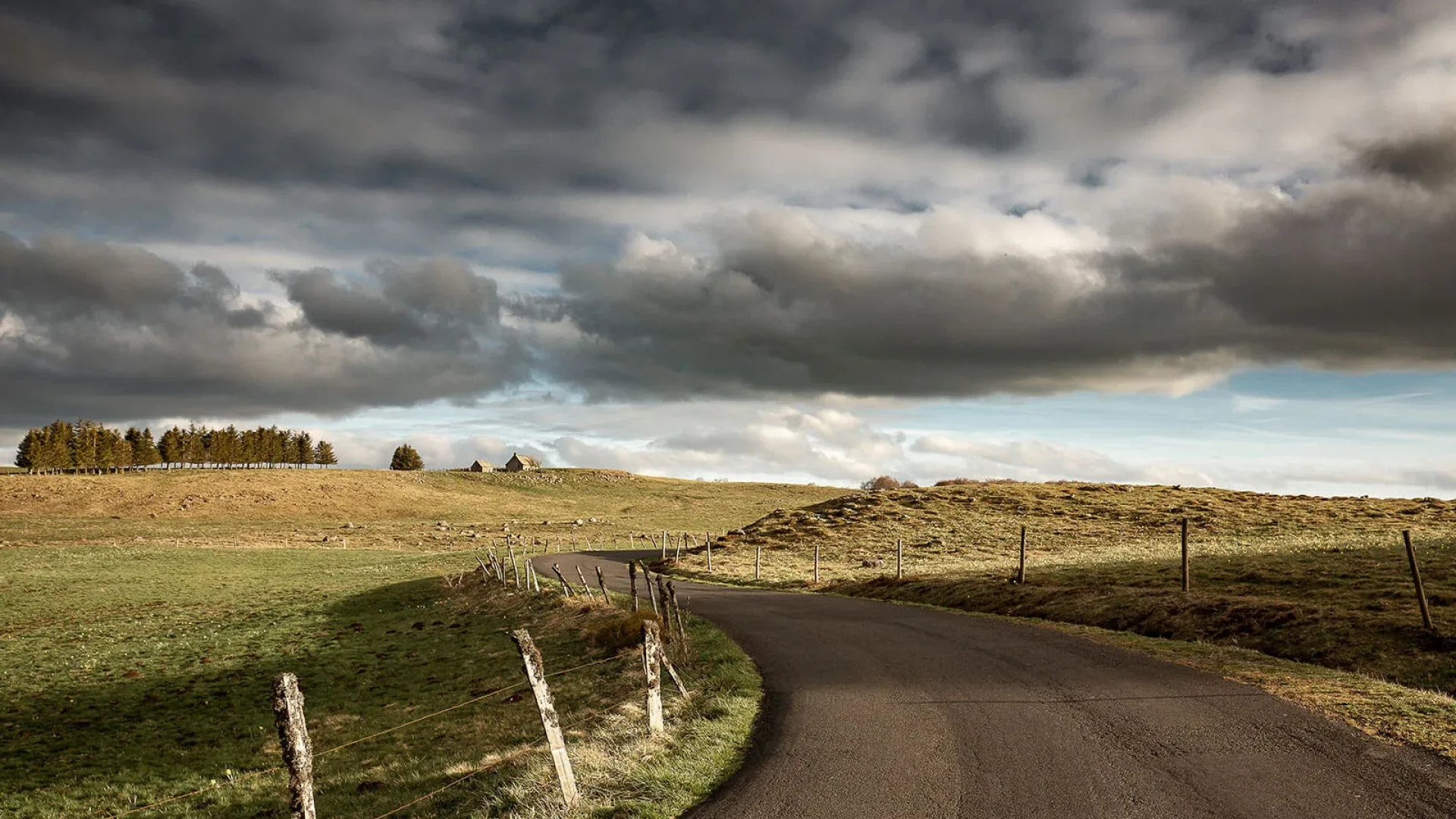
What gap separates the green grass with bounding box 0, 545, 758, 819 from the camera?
15211 mm

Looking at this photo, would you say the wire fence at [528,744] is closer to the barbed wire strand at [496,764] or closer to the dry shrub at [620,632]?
the barbed wire strand at [496,764]

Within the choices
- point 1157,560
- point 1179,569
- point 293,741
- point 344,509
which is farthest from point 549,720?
point 344,509

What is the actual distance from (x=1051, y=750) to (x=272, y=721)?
68.2 ft

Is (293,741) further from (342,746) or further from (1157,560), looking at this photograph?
(1157,560)

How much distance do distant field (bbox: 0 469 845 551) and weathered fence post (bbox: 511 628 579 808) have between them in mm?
69097

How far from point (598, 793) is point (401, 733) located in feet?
38.7

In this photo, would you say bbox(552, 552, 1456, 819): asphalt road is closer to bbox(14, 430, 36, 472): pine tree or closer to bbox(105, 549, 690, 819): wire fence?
bbox(105, 549, 690, 819): wire fence

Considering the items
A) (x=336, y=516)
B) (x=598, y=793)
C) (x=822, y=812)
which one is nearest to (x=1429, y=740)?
(x=822, y=812)

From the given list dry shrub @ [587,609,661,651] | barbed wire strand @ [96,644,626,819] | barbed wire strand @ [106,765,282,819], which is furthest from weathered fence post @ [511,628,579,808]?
dry shrub @ [587,609,661,651]

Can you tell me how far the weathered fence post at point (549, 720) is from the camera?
34.7 ft

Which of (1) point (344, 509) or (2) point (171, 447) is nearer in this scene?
(1) point (344, 509)

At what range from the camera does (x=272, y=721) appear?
22.1 meters

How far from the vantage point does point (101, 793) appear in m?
16.8

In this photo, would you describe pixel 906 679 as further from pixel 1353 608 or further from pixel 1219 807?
pixel 1353 608
